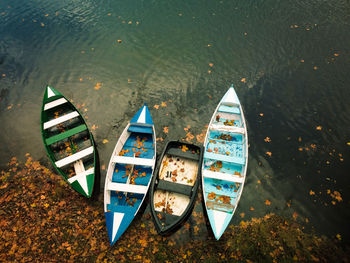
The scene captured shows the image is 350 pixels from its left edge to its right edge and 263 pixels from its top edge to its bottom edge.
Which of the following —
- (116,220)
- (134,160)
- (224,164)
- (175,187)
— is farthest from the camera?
(224,164)

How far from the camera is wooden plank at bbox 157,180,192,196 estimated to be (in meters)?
6.87

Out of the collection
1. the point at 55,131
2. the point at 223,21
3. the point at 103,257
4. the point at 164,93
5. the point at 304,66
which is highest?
the point at 223,21

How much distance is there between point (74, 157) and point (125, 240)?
3886mm

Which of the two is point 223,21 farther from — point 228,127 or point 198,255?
point 198,255

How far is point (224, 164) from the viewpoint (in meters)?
8.02

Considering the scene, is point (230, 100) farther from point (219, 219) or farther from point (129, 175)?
point (129, 175)

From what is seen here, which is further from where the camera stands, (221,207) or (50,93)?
(50,93)

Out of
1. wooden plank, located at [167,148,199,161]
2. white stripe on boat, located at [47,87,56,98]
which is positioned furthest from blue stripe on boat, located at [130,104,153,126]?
white stripe on boat, located at [47,87,56,98]

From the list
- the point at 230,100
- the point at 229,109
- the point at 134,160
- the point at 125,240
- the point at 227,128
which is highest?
the point at 230,100

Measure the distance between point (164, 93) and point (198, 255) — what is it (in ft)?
27.2

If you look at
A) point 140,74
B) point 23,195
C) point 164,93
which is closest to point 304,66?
point 164,93

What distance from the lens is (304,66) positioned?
12.1 meters

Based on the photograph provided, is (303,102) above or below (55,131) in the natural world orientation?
above

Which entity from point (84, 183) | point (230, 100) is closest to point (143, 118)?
point (84, 183)
